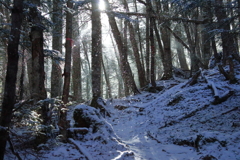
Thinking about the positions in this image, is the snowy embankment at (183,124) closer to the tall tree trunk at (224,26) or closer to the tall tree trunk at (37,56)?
the tall tree trunk at (224,26)

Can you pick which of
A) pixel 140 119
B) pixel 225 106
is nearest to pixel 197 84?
pixel 225 106

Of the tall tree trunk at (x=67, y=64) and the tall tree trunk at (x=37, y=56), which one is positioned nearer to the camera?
the tall tree trunk at (x=37, y=56)

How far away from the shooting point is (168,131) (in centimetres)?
689

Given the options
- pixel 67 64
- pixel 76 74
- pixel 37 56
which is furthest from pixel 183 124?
pixel 76 74

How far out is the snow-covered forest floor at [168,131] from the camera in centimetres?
479

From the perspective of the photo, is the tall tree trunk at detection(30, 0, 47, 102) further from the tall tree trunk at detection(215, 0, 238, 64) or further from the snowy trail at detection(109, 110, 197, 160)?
the tall tree trunk at detection(215, 0, 238, 64)

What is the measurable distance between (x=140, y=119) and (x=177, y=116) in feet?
6.13

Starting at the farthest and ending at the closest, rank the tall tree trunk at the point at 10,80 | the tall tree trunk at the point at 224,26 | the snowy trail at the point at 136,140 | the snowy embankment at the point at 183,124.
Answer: the tall tree trunk at the point at 224,26 < the snowy trail at the point at 136,140 < the snowy embankment at the point at 183,124 < the tall tree trunk at the point at 10,80

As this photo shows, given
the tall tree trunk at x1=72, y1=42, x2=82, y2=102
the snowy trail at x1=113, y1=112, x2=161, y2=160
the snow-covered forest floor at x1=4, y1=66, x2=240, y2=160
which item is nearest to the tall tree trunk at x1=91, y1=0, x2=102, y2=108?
the snow-covered forest floor at x1=4, y1=66, x2=240, y2=160

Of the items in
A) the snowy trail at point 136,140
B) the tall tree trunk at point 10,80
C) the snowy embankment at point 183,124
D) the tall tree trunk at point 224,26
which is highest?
the tall tree trunk at point 224,26

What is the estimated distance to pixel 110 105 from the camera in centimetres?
1116

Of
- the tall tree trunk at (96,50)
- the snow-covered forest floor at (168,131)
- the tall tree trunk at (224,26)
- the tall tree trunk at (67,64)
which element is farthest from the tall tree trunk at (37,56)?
the tall tree trunk at (224,26)

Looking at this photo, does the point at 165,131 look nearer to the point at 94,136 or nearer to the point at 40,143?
the point at 94,136

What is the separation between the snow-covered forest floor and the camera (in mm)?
4793
